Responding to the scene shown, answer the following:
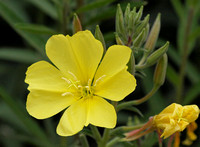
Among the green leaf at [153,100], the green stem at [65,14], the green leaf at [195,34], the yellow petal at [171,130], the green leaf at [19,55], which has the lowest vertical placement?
the green leaf at [153,100]

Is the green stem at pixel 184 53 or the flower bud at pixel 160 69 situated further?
the green stem at pixel 184 53

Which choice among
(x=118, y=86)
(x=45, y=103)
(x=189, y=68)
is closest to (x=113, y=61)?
(x=118, y=86)

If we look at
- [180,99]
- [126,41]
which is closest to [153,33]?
[126,41]

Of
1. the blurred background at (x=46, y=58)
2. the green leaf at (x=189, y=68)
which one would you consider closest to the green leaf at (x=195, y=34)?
the blurred background at (x=46, y=58)

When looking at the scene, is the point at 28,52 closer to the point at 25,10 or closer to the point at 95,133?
the point at 25,10

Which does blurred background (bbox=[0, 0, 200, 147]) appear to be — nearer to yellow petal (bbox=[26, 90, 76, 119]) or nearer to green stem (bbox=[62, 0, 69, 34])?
green stem (bbox=[62, 0, 69, 34])

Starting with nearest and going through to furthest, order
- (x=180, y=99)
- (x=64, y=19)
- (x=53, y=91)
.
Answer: (x=53, y=91) → (x=64, y=19) → (x=180, y=99)

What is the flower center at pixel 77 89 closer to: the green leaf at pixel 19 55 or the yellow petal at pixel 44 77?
the yellow petal at pixel 44 77

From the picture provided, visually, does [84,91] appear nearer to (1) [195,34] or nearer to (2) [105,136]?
(2) [105,136]
